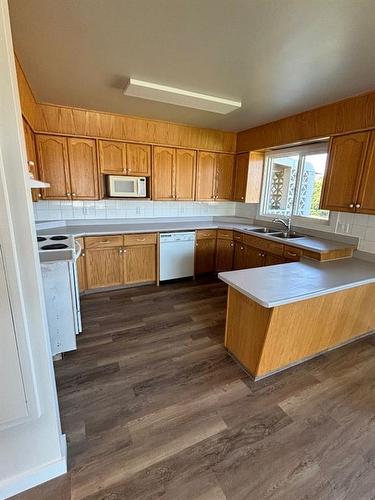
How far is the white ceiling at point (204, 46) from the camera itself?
1.33m

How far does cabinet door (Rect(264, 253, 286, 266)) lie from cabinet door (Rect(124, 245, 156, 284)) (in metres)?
1.65

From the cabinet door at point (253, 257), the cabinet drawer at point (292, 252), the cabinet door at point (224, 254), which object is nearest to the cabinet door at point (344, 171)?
the cabinet drawer at point (292, 252)

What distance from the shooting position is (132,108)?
302 cm

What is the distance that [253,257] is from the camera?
365cm

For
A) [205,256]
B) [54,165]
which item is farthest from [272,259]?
[54,165]

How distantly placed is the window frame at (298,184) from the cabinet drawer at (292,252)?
63 centimetres

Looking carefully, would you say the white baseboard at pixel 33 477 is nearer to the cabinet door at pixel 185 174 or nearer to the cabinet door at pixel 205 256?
the cabinet door at pixel 205 256

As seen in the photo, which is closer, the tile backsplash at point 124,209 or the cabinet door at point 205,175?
the tile backsplash at point 124,209

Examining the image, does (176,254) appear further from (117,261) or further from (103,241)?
(103,241)

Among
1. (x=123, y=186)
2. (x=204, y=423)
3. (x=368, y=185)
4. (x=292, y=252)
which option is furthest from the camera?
(x=123, y=186)

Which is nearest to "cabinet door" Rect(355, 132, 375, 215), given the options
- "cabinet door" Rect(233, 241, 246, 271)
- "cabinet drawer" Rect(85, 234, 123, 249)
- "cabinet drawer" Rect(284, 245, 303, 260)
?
"cabinet drawer" Rect(284, 245, 303, 260)

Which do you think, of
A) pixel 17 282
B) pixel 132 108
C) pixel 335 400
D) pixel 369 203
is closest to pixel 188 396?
pixel 335 400

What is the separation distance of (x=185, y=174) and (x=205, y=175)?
379mm

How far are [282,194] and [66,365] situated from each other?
367 centimetres
